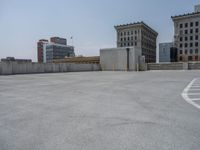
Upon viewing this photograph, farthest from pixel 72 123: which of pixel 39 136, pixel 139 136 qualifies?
pixel 139 136

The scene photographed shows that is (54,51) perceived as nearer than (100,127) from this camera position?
No

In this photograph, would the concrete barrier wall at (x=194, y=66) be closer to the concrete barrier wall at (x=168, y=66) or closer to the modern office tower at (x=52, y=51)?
the concrete barrier wall at (x=168, y=66)

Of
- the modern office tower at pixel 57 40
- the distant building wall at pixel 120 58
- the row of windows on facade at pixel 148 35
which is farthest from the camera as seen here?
the modern office tower at pixel 57 40

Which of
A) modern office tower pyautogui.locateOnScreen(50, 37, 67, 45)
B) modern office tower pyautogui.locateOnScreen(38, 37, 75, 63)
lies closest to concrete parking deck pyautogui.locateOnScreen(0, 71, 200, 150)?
modern office tower pyautogui.locateOnScreen(38, 37, 75, 63)

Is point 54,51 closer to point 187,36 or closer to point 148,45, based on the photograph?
point 148,45

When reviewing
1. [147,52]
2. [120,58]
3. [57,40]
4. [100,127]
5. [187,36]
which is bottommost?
[100,127]

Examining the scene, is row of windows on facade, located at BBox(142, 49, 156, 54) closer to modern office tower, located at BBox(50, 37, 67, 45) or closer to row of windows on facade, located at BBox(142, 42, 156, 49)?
row of windows on facade, located at BBox(142, 42, 156, 49)

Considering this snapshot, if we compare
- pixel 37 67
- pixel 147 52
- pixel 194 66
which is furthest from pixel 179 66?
pixel 147 52

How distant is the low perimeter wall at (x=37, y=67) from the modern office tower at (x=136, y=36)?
146 ft

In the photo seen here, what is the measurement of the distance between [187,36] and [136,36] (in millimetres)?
20502

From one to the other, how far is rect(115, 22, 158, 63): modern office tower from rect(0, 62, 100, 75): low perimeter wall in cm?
4439

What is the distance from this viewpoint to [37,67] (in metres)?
25.8

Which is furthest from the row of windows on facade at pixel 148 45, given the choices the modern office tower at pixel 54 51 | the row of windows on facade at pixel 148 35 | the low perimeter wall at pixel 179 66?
the modern office tower at pixel 54 51

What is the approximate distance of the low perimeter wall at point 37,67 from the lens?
21781mm
